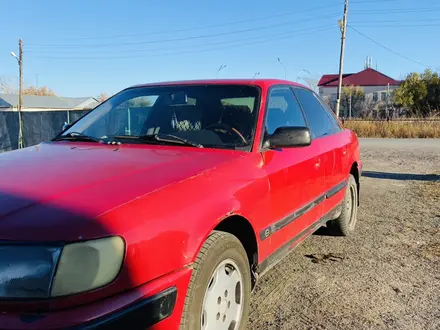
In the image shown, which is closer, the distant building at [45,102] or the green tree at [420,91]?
the green tree at [420,91]

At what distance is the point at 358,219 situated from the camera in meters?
5.70

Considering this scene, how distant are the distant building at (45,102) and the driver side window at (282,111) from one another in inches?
2182

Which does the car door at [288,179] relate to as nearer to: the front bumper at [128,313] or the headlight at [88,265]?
the front bumper at [128,313]

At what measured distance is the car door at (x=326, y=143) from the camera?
13.0 feet

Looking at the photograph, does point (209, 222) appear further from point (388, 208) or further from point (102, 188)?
point (388, 208)

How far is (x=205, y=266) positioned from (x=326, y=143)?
2.37 meters

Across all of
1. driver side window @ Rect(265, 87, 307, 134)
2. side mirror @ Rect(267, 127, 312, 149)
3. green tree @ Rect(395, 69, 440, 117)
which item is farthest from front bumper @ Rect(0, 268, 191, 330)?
green tree @ Rect(395, 69, 440, 117)

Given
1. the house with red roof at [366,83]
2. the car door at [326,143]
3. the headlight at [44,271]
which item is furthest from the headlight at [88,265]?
the house with red roof at [366,83]

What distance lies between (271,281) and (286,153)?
1204 mm

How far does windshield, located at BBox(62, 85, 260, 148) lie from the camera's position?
300 cm

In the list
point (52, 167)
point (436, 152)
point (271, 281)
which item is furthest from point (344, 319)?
→ point (436, 152)

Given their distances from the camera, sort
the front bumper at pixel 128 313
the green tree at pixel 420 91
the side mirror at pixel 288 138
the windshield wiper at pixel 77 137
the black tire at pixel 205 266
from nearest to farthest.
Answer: the front bumper at pixel 128 313
the black tire at pixel 205 266
the side mirror at pixel 288 138
the windshield wiper at pixel 77 137
the green tree at pixel 420 91

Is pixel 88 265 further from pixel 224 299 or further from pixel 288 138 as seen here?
pixel 288 138

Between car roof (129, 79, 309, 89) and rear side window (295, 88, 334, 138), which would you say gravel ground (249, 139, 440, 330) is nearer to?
rear side window (295, 88, 334, 138)
